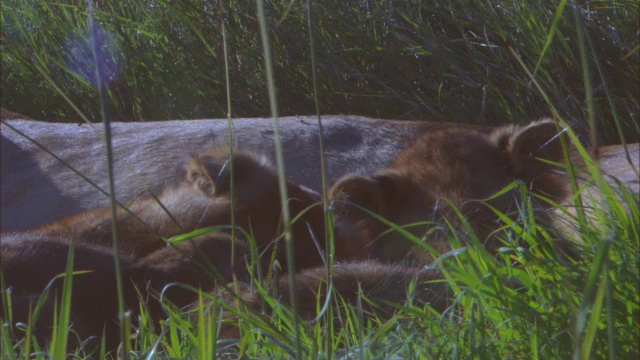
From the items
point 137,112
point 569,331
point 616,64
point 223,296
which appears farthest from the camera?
point 137,112

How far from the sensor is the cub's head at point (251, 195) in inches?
133

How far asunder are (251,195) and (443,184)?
62 cm

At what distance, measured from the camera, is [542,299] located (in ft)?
6.12

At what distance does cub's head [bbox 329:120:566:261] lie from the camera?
10.6ft

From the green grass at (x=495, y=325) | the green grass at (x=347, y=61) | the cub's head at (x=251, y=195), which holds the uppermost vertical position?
the green grass at (x=347, y=61)

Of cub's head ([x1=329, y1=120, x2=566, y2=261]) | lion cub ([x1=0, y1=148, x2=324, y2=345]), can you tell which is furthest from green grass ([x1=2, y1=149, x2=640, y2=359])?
cub's head ([x1=329, y1=120, x2=566, y2=261])

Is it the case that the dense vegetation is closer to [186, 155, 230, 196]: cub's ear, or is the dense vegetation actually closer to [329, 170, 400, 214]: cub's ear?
[329, 170, 400, 214]: cub's ear

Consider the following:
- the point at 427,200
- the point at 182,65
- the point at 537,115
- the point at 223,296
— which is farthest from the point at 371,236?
the point at 182,65

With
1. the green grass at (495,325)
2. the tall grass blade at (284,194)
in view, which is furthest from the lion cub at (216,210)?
the tall grass blade at (284,194)

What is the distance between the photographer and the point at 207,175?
3461 millimetres

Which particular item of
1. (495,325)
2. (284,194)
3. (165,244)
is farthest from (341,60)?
(284,194)

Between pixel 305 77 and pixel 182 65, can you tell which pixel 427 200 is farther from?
pixel 182 65

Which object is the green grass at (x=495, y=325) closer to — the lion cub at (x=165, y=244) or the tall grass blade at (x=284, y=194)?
the tall grass blade at (x=284, y=194)

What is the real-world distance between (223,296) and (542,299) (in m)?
0.85
